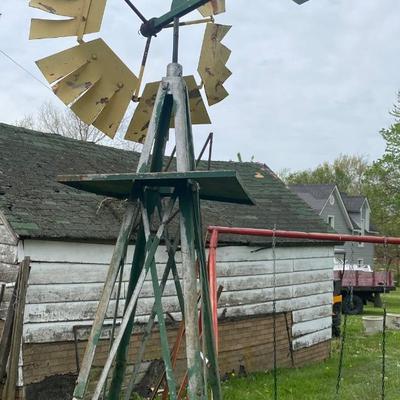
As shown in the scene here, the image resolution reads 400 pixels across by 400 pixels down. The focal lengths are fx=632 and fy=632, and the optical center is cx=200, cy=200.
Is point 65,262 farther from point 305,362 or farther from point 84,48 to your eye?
point 305,362

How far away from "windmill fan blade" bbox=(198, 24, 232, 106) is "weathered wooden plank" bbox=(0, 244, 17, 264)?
3.48 meters

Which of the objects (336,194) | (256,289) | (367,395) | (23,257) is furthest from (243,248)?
(336,194)

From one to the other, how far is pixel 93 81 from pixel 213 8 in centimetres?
101

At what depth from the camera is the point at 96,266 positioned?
299 inches

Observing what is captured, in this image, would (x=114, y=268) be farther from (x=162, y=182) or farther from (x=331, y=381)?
(x=331, y=381)

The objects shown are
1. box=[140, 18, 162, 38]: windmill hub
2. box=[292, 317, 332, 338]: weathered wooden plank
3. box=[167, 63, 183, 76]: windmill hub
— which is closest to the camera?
box=[167, 63, 183, 76]: windmill hub

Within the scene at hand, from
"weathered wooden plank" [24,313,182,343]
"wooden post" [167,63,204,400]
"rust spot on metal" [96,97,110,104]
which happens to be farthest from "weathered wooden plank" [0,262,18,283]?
"wooden post" [167,63,204,400]

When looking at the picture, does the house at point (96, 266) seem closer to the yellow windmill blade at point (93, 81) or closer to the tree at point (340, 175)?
the yellow windmill blade at point (93, 81)

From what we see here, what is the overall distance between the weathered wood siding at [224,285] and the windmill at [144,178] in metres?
3.37

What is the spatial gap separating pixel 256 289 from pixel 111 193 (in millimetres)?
6483

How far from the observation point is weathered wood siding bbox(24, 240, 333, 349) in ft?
22.7

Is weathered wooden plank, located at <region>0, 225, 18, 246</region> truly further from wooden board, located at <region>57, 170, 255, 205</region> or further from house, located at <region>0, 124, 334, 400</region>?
wooden board, located at <region>57, 170, 255, 205</region>

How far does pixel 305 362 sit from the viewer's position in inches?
440

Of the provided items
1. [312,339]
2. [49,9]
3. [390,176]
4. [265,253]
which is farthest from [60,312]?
[390,176]
